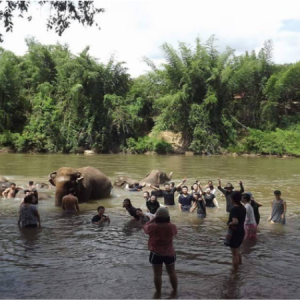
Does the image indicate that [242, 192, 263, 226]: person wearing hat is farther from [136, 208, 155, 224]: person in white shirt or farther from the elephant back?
the elephant back

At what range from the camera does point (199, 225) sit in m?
10.4

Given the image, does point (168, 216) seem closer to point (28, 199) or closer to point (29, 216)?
point (28, 199)

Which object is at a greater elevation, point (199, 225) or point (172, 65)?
point (172, 65)

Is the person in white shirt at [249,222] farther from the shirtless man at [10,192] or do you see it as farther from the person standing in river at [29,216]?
the shirtless man at [10,192]

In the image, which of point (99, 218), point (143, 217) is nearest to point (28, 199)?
point (99, 218)

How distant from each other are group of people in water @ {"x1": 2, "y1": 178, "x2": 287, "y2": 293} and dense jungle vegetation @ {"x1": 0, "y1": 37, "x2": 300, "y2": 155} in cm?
2523

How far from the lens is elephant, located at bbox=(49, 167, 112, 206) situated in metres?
12.8

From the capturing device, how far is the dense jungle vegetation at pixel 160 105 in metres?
39.1

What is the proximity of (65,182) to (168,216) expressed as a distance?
7.69 metres

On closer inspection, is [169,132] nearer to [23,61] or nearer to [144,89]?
[144,89]

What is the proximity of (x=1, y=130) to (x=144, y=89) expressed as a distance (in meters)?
15.1

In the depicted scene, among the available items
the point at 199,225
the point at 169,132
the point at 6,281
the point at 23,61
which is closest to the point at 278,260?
the point at 199,225

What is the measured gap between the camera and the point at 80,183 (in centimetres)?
1381

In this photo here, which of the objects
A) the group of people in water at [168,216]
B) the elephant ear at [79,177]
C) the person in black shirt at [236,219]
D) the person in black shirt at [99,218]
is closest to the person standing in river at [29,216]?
the group of people in water at [168,216]
